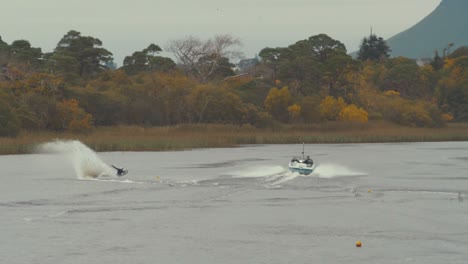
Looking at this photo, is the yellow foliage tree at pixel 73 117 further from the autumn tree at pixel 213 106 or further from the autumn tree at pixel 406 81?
the autumn tree at pixel 406 81

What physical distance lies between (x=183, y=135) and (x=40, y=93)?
53.1ft

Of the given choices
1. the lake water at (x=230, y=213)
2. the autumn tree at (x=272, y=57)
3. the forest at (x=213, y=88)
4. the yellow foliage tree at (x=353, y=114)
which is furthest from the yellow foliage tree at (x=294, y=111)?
the lake water at (x=230, y=213)

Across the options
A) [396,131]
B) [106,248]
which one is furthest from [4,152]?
[396,131]

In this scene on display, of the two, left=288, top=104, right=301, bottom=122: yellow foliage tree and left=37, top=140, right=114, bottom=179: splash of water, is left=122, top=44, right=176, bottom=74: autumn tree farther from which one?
left=37, top=140, right=114, bottom=179: splash of water

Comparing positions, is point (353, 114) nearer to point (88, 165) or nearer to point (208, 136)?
point (208, 136)

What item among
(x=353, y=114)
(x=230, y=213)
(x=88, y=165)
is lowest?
(x=230, y=213)

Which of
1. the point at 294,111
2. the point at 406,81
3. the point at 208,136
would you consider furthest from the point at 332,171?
the point at 406,81

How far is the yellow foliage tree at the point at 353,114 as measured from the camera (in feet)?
397

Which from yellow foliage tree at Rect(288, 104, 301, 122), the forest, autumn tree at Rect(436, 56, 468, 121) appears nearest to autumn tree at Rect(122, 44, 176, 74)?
the forest

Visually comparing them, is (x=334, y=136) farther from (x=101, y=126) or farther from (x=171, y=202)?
(x=171, y=202)

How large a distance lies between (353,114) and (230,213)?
92.4 metres

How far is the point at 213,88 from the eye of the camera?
4112 inches

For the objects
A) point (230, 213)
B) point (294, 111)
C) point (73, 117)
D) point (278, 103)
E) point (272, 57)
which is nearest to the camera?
point (230, 213)

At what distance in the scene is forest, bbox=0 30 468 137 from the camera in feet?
279
